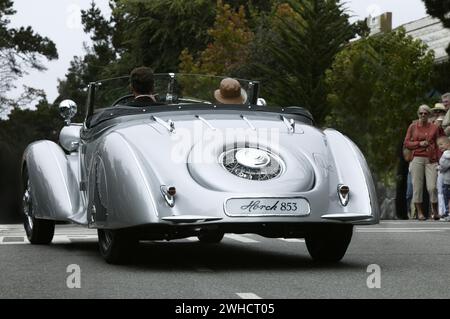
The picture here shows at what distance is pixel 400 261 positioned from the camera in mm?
9500

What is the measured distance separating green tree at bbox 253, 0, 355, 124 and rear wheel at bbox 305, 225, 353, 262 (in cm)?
4576

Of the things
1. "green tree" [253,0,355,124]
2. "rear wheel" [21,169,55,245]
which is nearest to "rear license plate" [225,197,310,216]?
"rear wheel" [21,169,55,245]

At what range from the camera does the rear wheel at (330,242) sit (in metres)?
9.19

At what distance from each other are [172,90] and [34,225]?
201 cm

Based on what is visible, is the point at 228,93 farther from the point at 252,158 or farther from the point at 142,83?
the point at 252,158

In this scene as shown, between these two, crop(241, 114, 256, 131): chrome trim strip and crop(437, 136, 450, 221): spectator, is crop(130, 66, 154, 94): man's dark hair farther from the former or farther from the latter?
crop(437, 136, 450, 221): spectator

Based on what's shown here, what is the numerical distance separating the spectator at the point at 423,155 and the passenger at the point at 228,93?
330 inches

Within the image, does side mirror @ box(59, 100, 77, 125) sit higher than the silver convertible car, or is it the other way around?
side mirror @ box(59, 100, 77, 125)

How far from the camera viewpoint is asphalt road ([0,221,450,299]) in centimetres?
730

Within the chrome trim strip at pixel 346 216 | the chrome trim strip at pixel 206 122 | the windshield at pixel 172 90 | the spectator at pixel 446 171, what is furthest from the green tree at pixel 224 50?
the chrome trim strip at pixel 346 216
